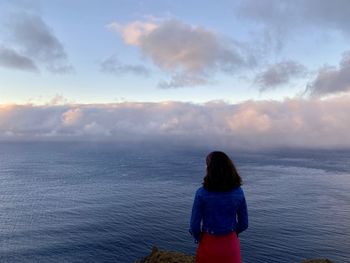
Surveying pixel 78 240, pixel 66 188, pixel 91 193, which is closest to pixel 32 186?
pixel 66 188

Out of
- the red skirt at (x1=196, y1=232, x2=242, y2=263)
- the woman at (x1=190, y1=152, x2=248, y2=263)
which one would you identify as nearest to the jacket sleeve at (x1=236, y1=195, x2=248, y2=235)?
the woman at (x1=190, y1=152, x2=248, y2=263)

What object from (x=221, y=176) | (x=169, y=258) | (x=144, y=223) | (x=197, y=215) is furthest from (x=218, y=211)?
(x=144, y=223)

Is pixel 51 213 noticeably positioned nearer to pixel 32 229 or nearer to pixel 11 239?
pixel 32 229

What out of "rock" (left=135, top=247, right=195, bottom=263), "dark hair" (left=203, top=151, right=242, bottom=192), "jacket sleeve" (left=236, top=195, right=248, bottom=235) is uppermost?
"dark hair" (left=203, top=151, right=242, bottom=192)

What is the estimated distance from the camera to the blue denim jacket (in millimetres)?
6355

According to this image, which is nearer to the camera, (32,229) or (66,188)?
(32,229)

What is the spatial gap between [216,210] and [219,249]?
0.69m

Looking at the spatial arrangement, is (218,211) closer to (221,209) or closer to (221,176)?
(221,209)

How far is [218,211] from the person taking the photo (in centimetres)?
643

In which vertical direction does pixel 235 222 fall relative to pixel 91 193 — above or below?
above

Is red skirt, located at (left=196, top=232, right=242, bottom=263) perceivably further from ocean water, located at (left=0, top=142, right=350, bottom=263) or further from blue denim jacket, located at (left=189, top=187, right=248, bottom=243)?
ocean water, located at (left=0, top=142, right=350, bottom=263)

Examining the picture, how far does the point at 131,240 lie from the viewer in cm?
9575

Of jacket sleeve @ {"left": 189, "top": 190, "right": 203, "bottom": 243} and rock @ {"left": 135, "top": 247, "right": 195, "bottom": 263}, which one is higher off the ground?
jacket sleeve @ {"left": 189, "top": 190, "right": 203, "bottom": 243}

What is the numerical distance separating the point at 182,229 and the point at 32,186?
392 ft
